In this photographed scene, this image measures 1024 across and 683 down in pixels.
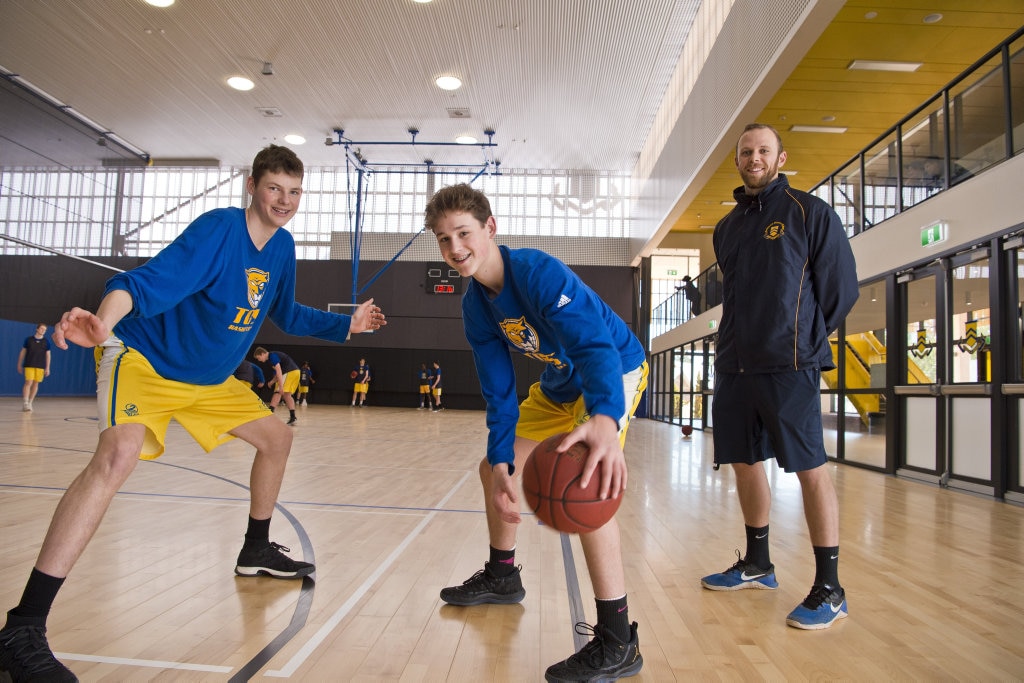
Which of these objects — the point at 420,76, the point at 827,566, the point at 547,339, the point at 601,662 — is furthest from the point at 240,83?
the point at 601,662

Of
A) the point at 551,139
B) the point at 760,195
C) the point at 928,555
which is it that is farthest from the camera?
the point at 551,139

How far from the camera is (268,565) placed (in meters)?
2.55

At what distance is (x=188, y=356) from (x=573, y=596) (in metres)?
1.57

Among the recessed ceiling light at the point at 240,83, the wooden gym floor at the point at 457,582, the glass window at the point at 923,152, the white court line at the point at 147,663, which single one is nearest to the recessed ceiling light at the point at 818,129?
the glass window at the point at 923,152

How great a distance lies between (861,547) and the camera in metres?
3.37

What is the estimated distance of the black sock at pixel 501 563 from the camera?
7.78ft

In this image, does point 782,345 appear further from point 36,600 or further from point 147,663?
point 36,600

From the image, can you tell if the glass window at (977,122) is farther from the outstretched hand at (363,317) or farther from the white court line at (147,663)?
the white court line at (147,663)

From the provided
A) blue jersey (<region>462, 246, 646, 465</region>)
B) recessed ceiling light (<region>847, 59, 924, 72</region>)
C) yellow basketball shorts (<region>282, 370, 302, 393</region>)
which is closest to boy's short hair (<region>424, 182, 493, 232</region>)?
blue jersey (<region>462, 246, 646, 465</region>)

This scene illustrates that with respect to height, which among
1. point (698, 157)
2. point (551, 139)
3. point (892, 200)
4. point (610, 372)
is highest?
point (551, 139)

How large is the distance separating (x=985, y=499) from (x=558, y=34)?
10077 millimetres

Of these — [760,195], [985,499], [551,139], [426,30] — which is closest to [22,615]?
[760,195]

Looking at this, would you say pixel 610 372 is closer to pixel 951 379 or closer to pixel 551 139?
pixel 951 379

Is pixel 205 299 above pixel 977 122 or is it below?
below
